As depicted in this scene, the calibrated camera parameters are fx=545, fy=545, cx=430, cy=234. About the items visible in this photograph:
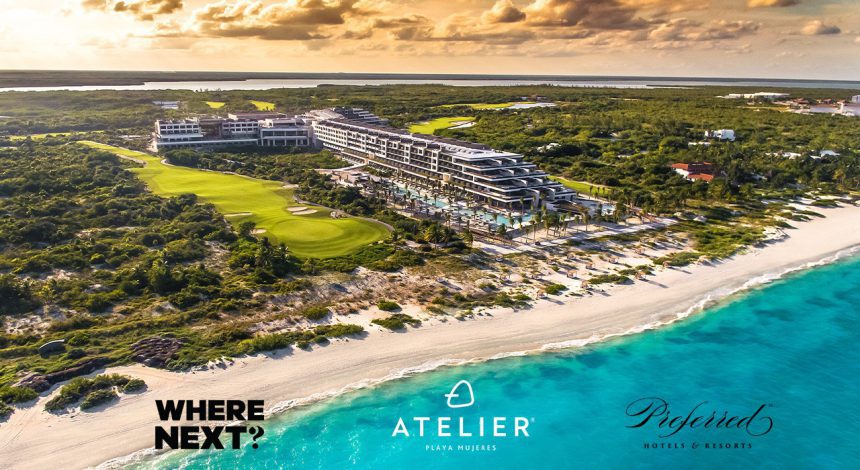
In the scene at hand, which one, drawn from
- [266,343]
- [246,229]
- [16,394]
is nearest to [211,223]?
[246,229]

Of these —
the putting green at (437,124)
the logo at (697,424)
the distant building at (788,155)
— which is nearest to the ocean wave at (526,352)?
the logo at (697,424)

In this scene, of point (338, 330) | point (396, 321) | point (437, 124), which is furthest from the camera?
point (437, 124)

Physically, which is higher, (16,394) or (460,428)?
(16,394)

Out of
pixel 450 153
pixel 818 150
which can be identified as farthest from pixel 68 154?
pixel 818 150

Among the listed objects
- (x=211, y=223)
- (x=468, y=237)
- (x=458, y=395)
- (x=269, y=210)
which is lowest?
(x=458, y=395)

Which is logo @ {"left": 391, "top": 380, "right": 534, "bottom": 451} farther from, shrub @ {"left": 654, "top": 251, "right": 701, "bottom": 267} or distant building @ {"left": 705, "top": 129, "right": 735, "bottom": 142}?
distant building @ {"left": 705, "top": 129, "right": 735, "bottom": 142}

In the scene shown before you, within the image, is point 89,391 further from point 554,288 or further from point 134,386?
point 554,288

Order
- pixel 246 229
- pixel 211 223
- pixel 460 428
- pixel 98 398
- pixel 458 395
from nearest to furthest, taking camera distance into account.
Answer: pixel 98 398
pixel 460 428
pixel 458 395
pixel 246 229
pixel 211 223
